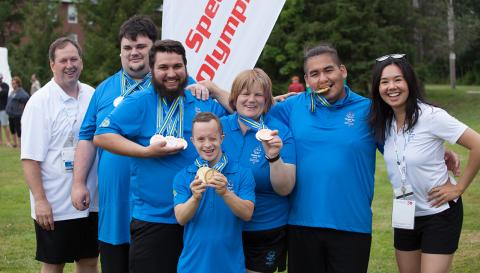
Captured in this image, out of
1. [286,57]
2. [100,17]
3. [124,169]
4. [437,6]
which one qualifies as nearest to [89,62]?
[100,17]

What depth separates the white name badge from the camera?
14.4ft

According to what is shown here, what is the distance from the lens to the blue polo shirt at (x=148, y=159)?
4203 millimetres

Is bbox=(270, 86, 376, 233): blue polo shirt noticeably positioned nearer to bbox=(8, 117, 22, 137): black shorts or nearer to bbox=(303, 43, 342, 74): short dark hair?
bbox=(303, 43, 342, 74): short dark hair

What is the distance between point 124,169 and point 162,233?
23.9 inches

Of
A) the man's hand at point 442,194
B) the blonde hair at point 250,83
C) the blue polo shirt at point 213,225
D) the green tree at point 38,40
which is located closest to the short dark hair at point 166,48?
the blonde hair at point 250,83

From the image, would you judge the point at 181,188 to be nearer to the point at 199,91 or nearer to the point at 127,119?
the point at 127,119

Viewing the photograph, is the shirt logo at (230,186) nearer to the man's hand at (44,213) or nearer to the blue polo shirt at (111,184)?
the blue polo shirt at (111,184)

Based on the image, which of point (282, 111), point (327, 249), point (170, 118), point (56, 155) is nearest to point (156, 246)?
point (170, 118)

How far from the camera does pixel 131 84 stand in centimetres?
475

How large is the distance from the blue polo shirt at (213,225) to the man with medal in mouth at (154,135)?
0.62 ft

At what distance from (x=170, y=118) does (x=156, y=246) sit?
82cm

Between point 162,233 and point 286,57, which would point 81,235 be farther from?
point 286,57

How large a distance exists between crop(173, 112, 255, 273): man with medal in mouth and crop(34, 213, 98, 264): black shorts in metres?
1.49

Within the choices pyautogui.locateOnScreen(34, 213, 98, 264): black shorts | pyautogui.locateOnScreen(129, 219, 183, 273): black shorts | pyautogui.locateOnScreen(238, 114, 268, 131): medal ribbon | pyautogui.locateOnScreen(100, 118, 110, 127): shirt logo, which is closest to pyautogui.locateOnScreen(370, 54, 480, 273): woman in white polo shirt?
pyautogui.locateOnScreen(238, 114, 268, 131): medal ribbon
